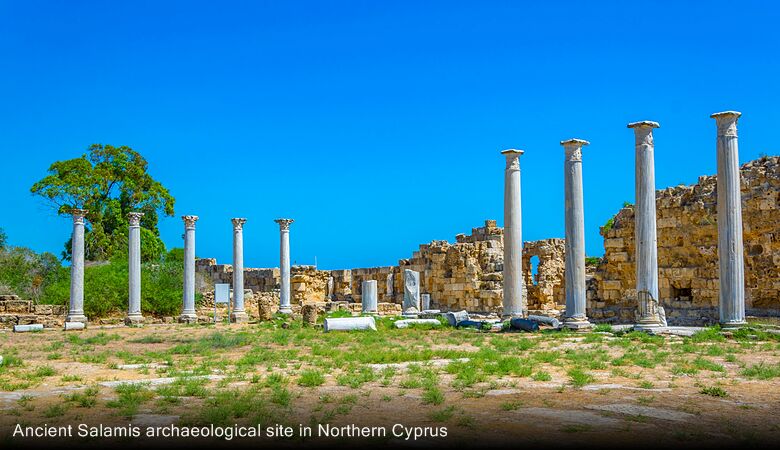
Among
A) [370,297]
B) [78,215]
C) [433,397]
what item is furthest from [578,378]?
[78,215]

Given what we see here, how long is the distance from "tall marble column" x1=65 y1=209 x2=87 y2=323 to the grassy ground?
10.8 metres

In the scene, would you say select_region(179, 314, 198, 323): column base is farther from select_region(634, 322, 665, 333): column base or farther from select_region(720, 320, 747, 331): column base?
select_region(720, 320, 747, 331): column base

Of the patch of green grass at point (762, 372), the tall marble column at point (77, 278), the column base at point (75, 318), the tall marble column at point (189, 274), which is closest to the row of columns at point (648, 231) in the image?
the patch of green grass at point (762, 372)

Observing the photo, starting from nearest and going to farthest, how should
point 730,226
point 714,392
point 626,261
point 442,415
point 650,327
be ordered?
point 442,415 → point 714,392 → point 730,226 → point 650,327 → point 626,261

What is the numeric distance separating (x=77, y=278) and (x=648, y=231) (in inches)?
769

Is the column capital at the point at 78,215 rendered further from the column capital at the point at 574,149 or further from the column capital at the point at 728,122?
the column capital at the point at 728,122

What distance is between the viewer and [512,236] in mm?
22641

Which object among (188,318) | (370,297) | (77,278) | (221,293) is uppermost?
(77,278)

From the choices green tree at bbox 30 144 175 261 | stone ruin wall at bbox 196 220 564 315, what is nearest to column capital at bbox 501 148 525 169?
stone ruin wall at bbox 196 220 564 315

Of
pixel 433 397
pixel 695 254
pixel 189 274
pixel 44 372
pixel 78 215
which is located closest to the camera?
pixel 433 397

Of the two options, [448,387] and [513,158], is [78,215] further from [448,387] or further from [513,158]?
[448,387]

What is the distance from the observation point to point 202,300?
41.2 metres

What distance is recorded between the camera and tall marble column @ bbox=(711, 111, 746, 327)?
1798 cm

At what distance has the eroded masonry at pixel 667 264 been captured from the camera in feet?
71.5
